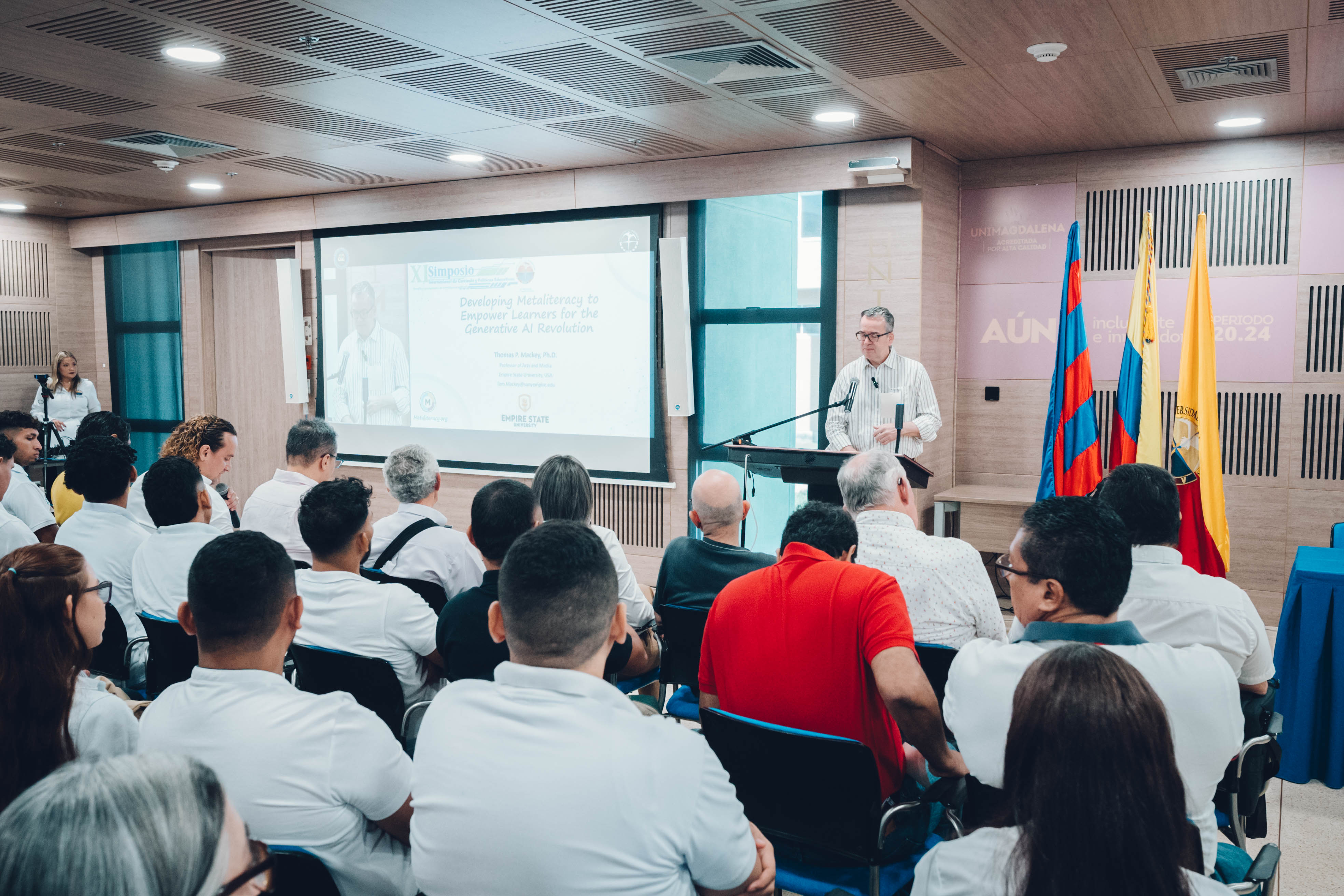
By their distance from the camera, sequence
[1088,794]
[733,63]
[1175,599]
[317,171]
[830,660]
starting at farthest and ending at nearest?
[317,171]
[733,63]
[1175,599]
[830,660]
[1088,794]

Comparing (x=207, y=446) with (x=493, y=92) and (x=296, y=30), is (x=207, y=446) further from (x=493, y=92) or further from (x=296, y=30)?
(x=493, y=92)

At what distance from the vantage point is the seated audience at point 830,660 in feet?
6.64

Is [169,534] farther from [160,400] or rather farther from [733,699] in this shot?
[160,400]

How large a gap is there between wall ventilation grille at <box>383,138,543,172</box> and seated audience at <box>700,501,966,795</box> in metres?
4.52

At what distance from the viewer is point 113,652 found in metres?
3.23

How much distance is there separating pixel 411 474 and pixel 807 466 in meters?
1.95

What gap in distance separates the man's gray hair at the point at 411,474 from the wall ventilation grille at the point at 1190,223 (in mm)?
4417

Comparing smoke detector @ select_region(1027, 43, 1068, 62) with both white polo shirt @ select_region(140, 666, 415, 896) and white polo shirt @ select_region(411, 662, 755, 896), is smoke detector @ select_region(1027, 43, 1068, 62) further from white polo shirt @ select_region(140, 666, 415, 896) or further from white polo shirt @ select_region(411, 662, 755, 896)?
white polo shirt @ select_region(140, 666, 415, 896)

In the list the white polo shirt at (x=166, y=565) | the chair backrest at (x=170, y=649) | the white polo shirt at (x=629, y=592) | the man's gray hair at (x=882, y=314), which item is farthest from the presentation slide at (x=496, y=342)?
the chair backrest at (x=170, y=649)

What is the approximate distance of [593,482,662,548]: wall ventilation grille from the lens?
6730 mm

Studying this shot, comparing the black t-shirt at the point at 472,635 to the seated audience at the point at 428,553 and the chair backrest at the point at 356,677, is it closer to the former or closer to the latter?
the chair backrest at the point at 356,677

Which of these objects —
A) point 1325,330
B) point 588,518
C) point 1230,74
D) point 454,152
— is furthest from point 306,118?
point 1325,330

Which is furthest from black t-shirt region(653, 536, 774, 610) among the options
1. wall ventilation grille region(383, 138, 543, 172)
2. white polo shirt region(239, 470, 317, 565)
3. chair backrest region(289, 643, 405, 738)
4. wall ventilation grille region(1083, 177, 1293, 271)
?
wall ventilation grille region(1083, 177, 1293, 271)

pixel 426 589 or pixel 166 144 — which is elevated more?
pixel 166 144
